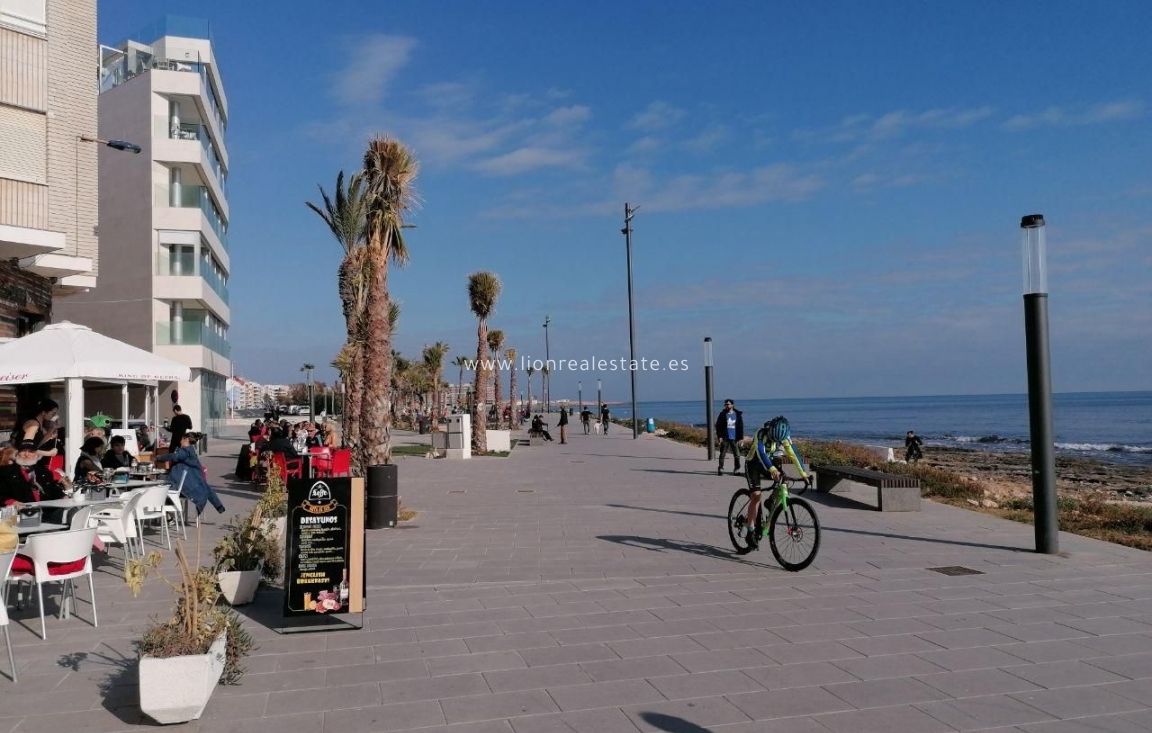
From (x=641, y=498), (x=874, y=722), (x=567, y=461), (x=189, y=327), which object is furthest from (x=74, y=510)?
(x=189, y=327)

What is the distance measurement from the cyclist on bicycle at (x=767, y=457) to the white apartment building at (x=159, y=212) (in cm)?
2926

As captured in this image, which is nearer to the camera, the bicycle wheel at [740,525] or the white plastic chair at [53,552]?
the white plastic chair at [53,552]

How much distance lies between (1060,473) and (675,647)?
32.4m

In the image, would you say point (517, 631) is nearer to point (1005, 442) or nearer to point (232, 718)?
point (232, 718)

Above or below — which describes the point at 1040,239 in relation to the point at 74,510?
above

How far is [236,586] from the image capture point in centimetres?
707

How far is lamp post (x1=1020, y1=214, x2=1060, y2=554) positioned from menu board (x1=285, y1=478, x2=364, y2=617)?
6947mm

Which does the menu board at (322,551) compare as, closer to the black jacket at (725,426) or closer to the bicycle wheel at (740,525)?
the bicycle wheel at (740,525)

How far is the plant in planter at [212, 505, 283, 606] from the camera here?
23.2ft

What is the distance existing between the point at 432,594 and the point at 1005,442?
189 feet

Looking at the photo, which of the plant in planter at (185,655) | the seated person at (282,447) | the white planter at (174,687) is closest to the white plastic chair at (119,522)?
the plant in planter at (185,655)

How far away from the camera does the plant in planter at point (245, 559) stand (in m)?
7.08

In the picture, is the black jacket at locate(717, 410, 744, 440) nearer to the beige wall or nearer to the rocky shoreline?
the rocky shoreline

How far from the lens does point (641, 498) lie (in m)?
15.1
